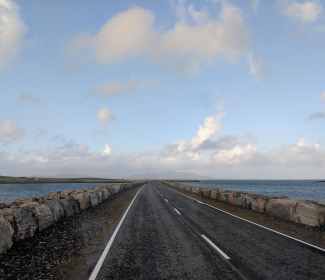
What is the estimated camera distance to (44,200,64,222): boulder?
33.6 ft

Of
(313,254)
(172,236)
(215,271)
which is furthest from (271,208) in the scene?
(215,271)

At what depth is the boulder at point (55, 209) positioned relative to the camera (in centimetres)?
1023

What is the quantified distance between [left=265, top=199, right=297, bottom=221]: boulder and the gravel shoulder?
970cm

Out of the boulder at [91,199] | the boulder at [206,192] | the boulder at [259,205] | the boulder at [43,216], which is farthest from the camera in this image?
the boulder at [206,192]

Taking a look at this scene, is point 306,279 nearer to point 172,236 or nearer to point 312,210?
point 172,236

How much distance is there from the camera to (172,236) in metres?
8.12

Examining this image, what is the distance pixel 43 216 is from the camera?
29.8ft

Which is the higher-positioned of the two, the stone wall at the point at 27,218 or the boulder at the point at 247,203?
the stone wall at the point at 27,218

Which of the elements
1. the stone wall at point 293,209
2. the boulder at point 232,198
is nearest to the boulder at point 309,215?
the stone wall at point 293,209

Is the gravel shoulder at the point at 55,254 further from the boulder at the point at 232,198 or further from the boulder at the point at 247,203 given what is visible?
the boulder at the point at 232,198

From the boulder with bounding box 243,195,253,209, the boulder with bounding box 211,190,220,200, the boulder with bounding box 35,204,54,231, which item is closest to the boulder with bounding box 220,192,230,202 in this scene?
the boulder with bounding box 211,190,220,200

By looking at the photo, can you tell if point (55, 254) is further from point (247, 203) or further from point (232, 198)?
point (232, 198)

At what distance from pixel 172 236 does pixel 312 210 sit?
773 cm

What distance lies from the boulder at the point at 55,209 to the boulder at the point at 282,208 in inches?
482
